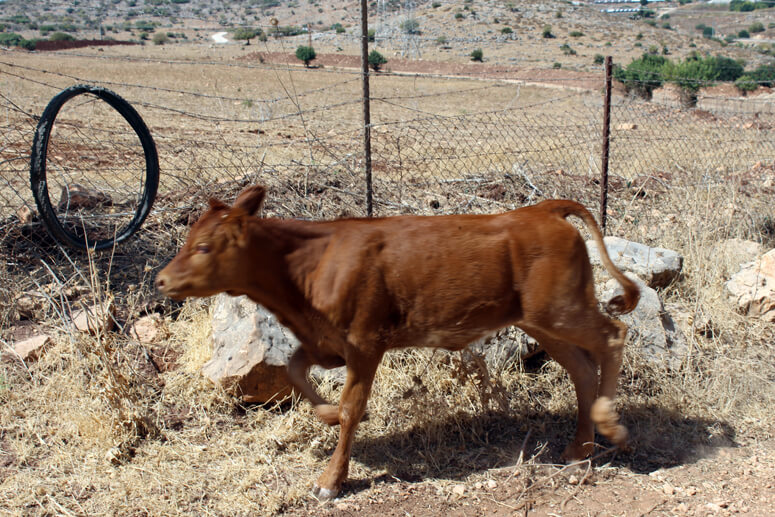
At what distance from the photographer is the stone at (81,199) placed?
7.09 m

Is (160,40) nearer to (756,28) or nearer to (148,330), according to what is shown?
(148,330)

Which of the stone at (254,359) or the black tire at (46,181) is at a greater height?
the black tire at (46,181)

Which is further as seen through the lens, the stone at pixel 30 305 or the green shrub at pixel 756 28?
the green shrub at pixel 756 28

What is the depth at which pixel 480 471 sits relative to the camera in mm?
4414

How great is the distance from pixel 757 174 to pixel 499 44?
191 ft

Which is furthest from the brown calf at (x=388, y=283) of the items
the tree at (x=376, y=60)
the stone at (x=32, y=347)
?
the tree at (x=376, y=60)

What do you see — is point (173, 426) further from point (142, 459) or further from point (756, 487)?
point (756, 487)

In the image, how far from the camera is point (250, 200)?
13.1ft

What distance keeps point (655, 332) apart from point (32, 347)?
478 centimetres

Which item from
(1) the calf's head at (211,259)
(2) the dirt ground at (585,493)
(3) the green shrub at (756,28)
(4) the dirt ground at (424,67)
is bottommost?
(2) the dirt ground at (585,493)

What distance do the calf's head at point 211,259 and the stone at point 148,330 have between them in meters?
2.03

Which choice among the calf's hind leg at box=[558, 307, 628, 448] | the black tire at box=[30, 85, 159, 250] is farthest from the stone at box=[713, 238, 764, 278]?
the black tire at box=[30, 85, 159, 250]

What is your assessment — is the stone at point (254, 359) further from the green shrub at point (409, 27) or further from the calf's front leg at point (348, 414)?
the green shrub at point (409, 27)

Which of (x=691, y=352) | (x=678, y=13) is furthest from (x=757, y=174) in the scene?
(x=678, y=13)
